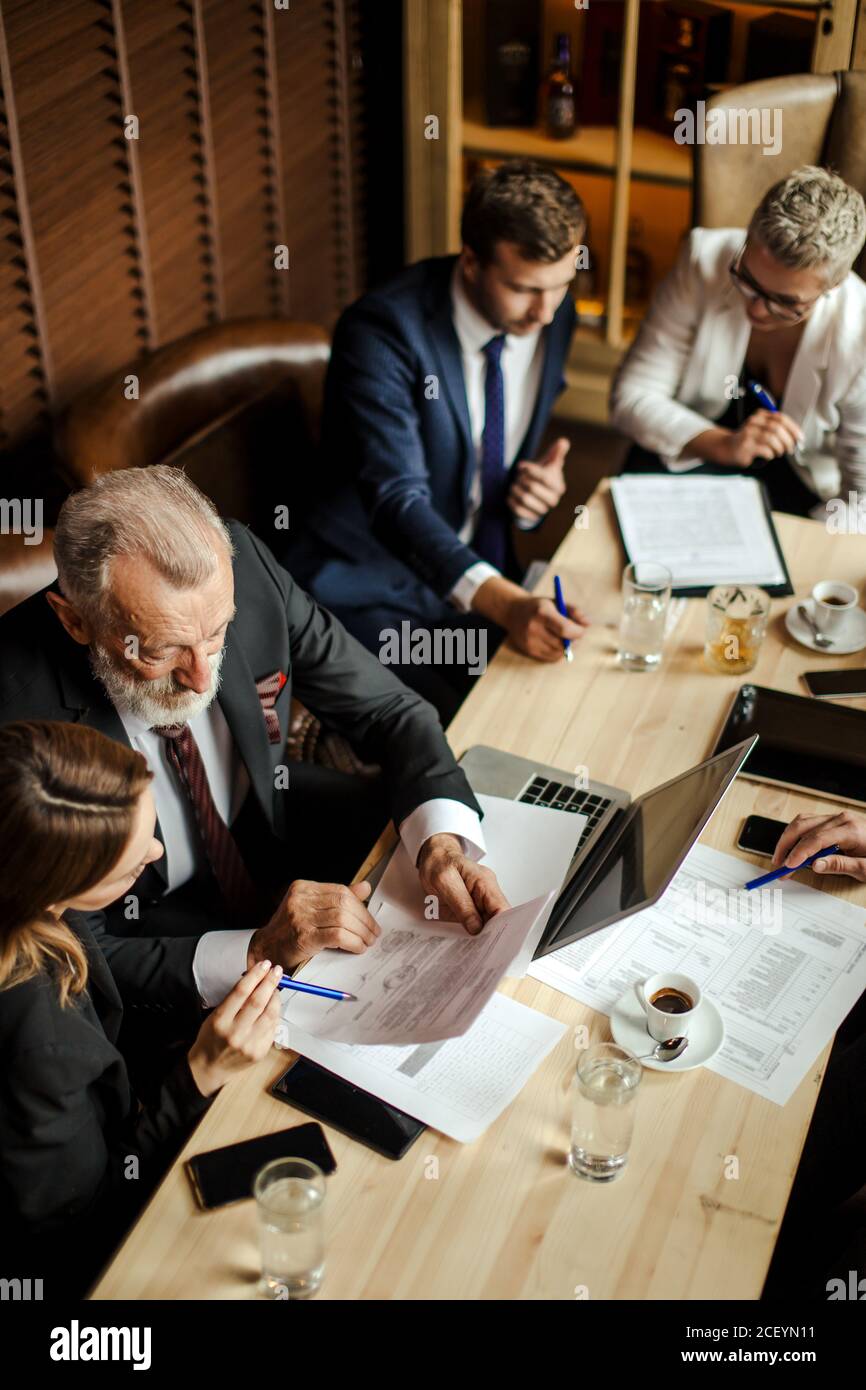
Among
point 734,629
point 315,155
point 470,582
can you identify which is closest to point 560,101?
point 315,155

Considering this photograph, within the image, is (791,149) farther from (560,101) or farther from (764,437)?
(560,101)

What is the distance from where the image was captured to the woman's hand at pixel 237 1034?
4.49ft

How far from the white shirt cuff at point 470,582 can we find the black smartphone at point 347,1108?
1105 mm

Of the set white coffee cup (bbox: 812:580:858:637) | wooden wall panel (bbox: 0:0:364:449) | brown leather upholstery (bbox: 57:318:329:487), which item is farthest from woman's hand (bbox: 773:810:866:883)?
wooden wall panel (bbox: 0:0:364:449)

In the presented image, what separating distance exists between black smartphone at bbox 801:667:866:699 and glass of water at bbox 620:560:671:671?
0.79ft

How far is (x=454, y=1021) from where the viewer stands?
1343 millimetres

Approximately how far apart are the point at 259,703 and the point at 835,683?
0.90 m

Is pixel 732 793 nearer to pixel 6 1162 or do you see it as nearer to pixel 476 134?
pixel 6 1162

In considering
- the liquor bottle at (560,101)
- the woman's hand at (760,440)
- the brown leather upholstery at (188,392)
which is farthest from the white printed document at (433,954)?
the liquor bottle at (560,101)

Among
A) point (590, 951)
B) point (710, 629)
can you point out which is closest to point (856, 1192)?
point (590, 951)

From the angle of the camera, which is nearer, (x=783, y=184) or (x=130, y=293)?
(x=783, y=184)

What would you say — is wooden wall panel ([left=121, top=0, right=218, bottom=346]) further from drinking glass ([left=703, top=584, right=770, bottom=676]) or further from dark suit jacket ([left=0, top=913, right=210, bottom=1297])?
dark suit jacket ([left=0, top=913, right=210, bottom=1297])

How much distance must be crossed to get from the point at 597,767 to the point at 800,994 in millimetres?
462

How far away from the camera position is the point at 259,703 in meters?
1.89
